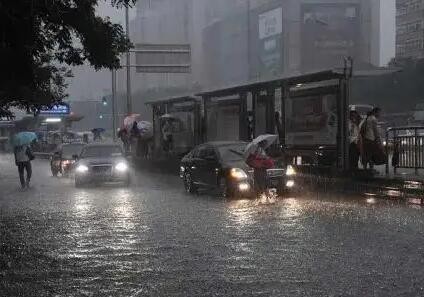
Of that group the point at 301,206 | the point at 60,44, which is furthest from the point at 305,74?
the point at 60,44

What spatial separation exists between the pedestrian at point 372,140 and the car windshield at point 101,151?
8.31 metres

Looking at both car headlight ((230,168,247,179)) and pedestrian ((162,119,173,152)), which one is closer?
car headlight ((230,168,247,179))

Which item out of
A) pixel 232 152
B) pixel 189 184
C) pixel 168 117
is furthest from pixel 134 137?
pixel 232 152

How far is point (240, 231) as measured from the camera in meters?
10.3

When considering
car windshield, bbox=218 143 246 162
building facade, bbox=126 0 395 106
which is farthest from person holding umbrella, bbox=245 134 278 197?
building facade, bbox=126 0 395 106

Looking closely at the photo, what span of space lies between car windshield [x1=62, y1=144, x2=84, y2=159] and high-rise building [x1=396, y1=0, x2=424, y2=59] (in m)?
77.4

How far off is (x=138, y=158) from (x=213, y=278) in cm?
2951

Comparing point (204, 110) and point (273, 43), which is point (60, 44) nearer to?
point (204, 110)

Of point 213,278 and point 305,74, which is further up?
point 305,74

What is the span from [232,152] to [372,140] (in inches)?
159

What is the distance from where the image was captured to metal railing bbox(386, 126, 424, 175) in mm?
17703

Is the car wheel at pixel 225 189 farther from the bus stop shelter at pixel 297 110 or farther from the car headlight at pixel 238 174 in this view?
the bus stop shelter at pixel 297 110

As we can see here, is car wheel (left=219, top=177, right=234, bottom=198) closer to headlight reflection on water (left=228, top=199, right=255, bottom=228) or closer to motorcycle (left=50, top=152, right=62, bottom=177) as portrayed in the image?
headlight reflection on water (left=228, top=199, right=255, bottom=228)

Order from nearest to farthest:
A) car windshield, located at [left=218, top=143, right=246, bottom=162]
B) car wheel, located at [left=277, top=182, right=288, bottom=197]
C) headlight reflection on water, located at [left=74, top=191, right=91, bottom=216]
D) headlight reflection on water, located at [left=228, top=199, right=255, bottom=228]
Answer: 1. headlight reflection on water, located at [left=228, top=199, right=255, bottom=228]
2. headlight reflection on water, located at [left=74, top=191, right=91, bottom=216]
3. car wheel, located at [left=277, top=182, right=288, bottom=197]
4. car windshield, located at [left=218, top=143, right=246, bottom=162]
